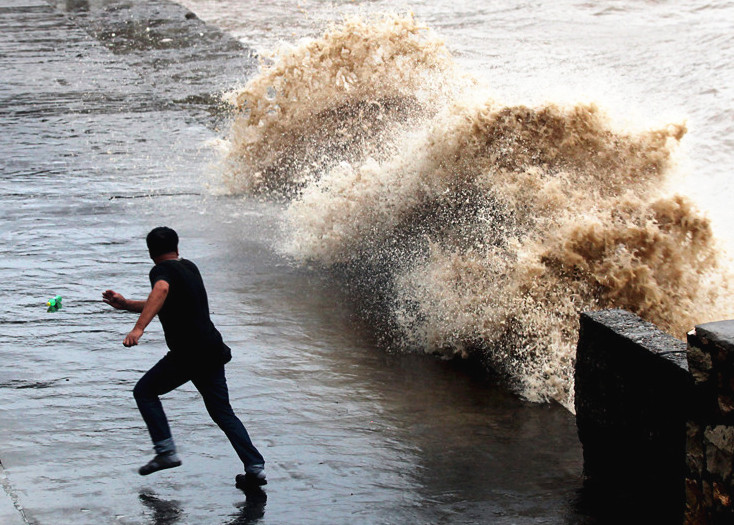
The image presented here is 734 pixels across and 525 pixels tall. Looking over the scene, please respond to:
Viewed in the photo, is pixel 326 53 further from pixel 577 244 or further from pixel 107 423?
pixel 107 423

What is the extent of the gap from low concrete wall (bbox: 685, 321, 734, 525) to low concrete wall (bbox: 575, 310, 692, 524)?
1.95 feet

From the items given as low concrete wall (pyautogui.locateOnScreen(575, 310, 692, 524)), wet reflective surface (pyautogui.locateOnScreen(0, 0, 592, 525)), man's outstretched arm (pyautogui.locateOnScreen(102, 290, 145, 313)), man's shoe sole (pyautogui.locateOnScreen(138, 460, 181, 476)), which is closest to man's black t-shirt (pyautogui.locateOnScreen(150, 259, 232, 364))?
man's outstretched arm (pyautogui.locateOnScreen(102, 290, 145, 313))

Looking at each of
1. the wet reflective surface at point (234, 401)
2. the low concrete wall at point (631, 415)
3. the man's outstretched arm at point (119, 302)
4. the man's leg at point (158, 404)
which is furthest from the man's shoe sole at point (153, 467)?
the low concrete wall at point (631, 415)

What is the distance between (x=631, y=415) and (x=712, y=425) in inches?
46.7

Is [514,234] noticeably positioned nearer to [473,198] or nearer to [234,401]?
[473,198]

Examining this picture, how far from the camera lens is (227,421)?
15.8 ft

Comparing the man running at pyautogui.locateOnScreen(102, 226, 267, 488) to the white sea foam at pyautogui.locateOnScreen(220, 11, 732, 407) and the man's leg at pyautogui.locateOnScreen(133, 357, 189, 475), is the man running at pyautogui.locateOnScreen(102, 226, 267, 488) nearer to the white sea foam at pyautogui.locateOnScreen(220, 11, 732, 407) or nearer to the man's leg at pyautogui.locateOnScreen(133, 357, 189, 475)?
the man's leg at pyautogui.locateOnScreen(133, 357, 189, 475)

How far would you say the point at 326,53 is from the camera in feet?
40.2

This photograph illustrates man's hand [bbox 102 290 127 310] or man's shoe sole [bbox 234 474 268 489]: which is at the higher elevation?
man's hand [bbox 102 290 127 310]

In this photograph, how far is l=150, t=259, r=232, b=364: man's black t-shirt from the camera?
4754 millimetres

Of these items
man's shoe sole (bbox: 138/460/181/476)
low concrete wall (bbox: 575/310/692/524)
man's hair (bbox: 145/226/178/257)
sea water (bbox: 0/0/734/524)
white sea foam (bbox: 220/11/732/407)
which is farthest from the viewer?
white sea foam (bbox: 220/11/732/407)

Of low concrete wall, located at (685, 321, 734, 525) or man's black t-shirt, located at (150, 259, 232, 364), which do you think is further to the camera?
man's black t-shirt, located at (150, 259, 232, 364)

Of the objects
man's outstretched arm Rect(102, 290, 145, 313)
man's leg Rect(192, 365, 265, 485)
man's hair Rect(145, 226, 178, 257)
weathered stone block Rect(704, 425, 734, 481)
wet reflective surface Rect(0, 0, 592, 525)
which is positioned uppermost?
man's hair Rect(145, 226, 178, 257)

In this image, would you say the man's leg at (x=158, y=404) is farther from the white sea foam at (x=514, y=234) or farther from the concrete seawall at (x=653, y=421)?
the white sea foam at (x=514, y=234)
